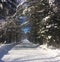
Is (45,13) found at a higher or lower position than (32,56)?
higher

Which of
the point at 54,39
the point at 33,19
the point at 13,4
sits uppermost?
the point at 13,4

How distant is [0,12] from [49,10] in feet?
36.7

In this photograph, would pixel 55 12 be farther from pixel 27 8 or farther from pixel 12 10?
pixel 12 10

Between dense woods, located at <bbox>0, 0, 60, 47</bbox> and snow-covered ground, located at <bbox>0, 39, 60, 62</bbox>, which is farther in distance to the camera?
dense woods, located at <bbox>0, 0, 60, 47</bbox>

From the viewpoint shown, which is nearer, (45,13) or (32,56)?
(32,56)

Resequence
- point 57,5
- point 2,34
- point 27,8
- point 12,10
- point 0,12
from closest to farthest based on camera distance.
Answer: point 57,5 → point 27,8 → point 0,12 → point 12,10 → point 2,34

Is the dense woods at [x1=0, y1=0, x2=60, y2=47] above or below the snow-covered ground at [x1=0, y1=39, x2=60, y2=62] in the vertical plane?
above

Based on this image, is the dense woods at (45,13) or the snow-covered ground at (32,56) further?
the dense woods at (45,13)

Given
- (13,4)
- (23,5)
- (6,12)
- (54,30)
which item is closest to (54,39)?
(54,30)

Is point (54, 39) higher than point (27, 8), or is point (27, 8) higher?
point (27, 8)

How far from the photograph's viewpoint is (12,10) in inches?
1693

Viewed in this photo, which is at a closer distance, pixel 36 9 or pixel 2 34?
pixel 36 9

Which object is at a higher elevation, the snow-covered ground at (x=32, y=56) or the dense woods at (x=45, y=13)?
the dense woods at (x=45, y=13)

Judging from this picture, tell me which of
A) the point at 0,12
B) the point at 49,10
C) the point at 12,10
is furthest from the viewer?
the point at 12,10
